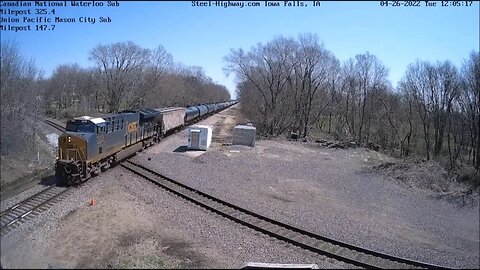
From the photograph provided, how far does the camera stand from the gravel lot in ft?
30.5

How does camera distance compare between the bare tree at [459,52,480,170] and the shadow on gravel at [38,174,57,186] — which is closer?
the shadow on gravel at [38,174,57,186]

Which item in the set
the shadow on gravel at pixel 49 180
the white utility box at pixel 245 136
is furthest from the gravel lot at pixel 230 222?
the white utility box at pixel 245 136

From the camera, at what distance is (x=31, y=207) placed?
514 inches

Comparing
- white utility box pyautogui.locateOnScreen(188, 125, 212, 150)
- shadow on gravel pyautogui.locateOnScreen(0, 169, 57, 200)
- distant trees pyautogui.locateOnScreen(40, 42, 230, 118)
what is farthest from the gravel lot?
distant trees pyautogui.locateOnScreen(40, 42, 230, 118)

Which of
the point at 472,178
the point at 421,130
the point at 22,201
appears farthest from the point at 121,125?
the point at 421,130

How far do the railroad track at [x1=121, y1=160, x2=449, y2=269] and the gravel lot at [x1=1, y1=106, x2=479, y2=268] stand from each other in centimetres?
35

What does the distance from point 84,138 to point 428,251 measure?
14.8 m

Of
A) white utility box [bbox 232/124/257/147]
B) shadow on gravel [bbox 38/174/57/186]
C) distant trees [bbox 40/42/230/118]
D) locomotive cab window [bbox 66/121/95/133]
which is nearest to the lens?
shadow on gravel [bbox 38/174/57/186]

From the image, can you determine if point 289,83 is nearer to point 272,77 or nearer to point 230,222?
point 272,77

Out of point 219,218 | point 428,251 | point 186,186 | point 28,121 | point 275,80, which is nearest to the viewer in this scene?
point 428,251

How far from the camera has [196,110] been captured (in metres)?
52.2

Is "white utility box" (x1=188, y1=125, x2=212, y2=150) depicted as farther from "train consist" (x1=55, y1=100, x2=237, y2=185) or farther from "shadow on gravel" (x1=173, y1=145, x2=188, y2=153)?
"train consist" (x1=55, y1=100, x2=237, y2=185)

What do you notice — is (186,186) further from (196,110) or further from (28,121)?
(196,110)

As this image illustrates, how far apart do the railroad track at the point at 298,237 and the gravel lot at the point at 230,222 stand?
1.14ft
